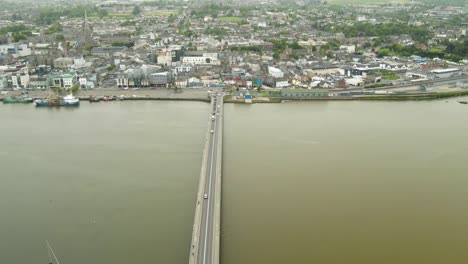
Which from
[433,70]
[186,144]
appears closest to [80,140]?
[186,144]

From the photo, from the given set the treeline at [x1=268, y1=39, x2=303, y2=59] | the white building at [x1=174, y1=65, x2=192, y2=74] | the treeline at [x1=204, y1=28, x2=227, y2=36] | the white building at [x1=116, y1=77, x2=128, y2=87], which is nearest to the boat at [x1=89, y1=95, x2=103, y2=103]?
the white building at [x1=116, y1=77, x2=128, y2=87]

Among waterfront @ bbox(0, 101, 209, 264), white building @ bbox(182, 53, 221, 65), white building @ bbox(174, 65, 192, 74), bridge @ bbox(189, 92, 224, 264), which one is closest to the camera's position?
bridge @ bbox(189, 92, 224, 264)

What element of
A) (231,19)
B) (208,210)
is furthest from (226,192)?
(231,19)

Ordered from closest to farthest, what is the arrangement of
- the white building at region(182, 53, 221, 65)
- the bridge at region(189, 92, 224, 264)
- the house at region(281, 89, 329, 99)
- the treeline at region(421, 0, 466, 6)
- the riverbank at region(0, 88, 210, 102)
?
1. the bridge at region(189, 92, 224, 264)
2. the riverbank at region(0, 88, 210, 102)
3. the house at region(281, 89, 329, 99)
4. the white building at region(182, 53, 221, 65)
5. the treeline at region(421, 0, 466, 6)

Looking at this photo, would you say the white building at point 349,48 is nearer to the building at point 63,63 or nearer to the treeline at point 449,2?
the building at point 63,63

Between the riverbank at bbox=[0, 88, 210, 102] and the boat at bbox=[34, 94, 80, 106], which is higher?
the riverbank at bbox=[0, 88, 210, 102]

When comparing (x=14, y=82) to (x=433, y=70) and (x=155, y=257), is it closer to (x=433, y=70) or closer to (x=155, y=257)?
(x=155, y=257)

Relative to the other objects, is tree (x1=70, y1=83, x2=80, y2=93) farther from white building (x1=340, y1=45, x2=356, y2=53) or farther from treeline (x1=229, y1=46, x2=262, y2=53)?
white building (x1=340, y1=45, x2=356, y2=53)

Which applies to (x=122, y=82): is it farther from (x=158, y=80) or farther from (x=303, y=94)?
(x=303, y=94)
